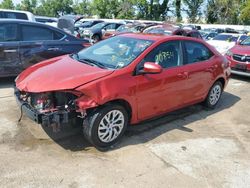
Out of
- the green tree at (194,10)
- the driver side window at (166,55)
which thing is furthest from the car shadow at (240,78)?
the green tree at (194,10)

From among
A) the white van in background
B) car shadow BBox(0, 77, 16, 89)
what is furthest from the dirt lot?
the white van in background

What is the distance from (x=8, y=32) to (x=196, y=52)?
4.25 metres

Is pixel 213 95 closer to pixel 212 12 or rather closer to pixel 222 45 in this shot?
pixel 222 45

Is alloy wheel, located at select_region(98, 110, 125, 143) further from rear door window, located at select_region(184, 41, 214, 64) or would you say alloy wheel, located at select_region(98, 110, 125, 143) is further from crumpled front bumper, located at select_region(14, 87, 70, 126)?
rear door window, located at select_region(184, 41, 214, 64)

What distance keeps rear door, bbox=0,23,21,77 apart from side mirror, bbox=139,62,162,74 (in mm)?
3827

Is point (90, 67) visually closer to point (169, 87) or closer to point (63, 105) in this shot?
point (63, 105)

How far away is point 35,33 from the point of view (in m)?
7.68

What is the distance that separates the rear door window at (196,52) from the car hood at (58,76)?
6.06ft

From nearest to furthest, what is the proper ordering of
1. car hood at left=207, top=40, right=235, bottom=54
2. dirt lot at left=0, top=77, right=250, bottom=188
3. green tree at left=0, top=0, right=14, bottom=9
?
dirt lot at left=0, top=77, right=250, bottom=188
car hood at left=207, top=40, right=235, bottom=54
green tree at left=0, top=0, right=14, bottom=9

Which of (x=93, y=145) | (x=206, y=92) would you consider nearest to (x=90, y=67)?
(x=93, y=145)

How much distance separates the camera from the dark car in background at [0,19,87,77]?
7.25 m

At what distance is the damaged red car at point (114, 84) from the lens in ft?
13.8

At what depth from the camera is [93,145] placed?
4.51m

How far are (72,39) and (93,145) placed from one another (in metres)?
4.39
